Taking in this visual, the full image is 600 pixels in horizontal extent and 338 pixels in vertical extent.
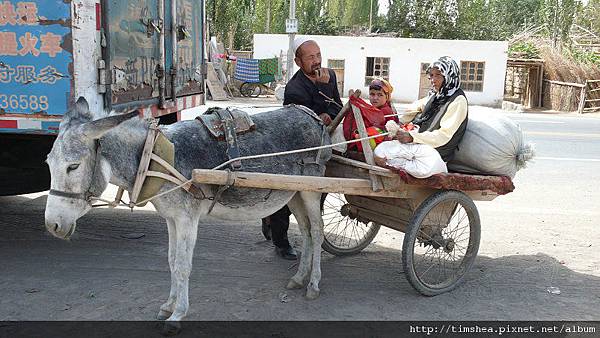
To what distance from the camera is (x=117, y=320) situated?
12.0 feet

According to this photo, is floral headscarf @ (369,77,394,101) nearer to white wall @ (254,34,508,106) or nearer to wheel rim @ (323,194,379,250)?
wheel rim @ (323,194,379,250)

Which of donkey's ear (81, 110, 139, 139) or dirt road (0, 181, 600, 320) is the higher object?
donkey's ear (81, 110, 139, 139)

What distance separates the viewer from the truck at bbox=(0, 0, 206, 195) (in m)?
3.79

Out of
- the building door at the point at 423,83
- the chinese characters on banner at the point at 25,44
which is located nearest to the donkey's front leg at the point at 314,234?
the chinese characters on banner at the point at 25,44

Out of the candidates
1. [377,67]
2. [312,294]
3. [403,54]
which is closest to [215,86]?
[377,67]

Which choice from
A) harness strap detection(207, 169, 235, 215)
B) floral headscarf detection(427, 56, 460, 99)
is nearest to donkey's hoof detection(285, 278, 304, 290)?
harness strap detection(207, 169, 235, 215)

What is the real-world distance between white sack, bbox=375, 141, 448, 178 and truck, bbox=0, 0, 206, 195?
2.08 meters

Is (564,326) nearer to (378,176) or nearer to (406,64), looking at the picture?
(378,176)

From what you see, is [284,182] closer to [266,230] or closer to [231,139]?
[231,139]

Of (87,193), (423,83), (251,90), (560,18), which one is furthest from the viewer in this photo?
(423,83)

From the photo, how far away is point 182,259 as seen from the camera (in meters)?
3.50

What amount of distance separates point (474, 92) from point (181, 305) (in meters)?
26.0

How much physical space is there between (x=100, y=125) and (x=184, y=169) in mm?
658

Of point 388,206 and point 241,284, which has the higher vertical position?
point 388,206
